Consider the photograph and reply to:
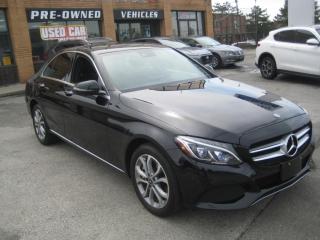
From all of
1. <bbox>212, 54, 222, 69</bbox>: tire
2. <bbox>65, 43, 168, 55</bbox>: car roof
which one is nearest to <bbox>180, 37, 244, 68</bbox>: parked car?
<bbox>212, 54, 222, 69</bbox>: tire

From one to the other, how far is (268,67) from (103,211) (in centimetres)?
943

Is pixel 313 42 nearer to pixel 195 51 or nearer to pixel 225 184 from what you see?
pixel 195 51

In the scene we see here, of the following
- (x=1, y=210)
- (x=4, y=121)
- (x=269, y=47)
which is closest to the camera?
(x=1, y=210)

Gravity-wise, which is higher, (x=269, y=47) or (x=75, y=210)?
(x=269, y=47)

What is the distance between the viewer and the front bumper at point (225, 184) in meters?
3.24

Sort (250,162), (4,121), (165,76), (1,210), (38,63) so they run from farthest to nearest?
(38,63) < (4,121) < (165,76) < (1,210) < (250,162)

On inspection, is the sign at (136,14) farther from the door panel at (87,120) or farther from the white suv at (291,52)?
the door panel at (87,120)

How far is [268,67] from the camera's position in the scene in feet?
40.3

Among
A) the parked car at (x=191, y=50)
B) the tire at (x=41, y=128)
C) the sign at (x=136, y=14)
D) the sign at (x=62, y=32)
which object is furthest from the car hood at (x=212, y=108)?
the sign at (x=136, y=14)

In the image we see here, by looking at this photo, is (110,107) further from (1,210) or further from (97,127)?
(1,210)

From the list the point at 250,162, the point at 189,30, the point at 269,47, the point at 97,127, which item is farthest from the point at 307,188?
the point at 189,30

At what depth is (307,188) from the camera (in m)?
4.11

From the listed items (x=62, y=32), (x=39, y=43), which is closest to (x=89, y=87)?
(x=39, y=43)

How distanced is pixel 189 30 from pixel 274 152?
22706mm
